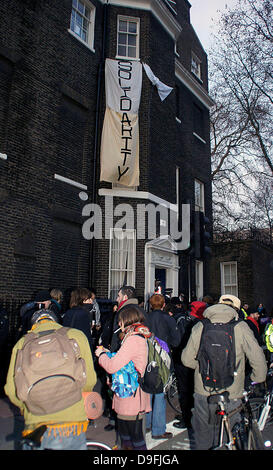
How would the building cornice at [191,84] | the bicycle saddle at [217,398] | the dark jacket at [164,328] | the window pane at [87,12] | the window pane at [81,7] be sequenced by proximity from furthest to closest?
the building cornice at [191,84]
the window pane at [87,12]
the window pane at [81,7]
the dark jacket at [164,328]
the bicycle saddle at [217,398]

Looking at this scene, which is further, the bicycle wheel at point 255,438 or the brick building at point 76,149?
the brick building at point 76,149

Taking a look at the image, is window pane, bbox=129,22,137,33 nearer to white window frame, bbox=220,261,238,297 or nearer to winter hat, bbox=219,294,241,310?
winter hat, bbox=219,294,241,310

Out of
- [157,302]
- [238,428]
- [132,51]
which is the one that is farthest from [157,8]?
[238,428]

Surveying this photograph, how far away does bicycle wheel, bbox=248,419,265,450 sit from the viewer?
335 centimetres

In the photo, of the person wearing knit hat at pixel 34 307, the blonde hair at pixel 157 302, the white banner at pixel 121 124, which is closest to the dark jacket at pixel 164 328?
the blonde hair at pixel 157 302

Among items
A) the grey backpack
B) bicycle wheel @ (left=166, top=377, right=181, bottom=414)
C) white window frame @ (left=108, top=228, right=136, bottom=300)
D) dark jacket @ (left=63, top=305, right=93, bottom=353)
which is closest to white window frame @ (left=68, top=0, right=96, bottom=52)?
white window frame @ (left=108, top=228, right=136, bottom=300)

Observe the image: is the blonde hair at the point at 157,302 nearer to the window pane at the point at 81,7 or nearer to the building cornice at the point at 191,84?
the window pane at the point at 81,7

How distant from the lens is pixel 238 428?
367 cm

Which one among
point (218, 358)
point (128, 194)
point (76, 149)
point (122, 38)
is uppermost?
point (122, 38)

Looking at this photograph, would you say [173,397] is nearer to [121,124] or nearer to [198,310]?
[198,310]

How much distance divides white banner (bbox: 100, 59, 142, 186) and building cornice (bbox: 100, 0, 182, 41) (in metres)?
2.51

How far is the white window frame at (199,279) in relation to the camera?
16625 mm

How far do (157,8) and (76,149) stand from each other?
260 inches

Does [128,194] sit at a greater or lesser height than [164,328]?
greater
